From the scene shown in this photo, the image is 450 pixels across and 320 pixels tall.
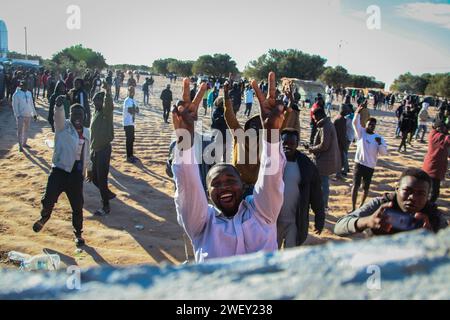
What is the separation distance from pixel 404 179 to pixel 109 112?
4.57 m

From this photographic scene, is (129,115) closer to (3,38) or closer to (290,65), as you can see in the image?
(3,38)

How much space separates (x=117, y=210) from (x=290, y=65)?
53.1m

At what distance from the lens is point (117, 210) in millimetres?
5961

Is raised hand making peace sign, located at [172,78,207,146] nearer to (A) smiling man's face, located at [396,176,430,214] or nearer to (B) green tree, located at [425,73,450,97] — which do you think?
(A) smiling man's face, located at [396,176,430,214]

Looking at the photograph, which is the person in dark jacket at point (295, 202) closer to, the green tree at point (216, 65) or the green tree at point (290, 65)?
the green tree at point (290, 65)

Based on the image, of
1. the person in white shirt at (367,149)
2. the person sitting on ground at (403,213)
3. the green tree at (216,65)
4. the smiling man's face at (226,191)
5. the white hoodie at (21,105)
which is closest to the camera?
the person sitting on ground at (403,213)

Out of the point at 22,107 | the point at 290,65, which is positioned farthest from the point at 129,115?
the point at 290,65

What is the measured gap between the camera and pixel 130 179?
757 cm

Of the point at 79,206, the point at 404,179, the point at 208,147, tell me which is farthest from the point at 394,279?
the point at 79,206

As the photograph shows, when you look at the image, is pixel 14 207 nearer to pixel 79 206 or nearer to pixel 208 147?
pixel 79 206

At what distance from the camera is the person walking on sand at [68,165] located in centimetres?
449

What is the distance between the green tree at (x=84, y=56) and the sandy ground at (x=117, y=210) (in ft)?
154

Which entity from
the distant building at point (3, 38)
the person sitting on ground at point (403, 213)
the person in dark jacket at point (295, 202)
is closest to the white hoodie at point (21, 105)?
the person in dark jacket at point (295, 202)
